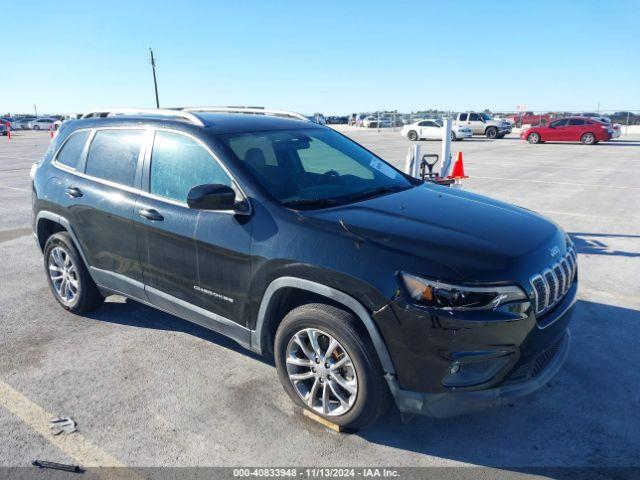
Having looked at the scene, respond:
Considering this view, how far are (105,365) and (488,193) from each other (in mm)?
9137

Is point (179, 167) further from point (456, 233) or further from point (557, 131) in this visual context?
point (557, 131)

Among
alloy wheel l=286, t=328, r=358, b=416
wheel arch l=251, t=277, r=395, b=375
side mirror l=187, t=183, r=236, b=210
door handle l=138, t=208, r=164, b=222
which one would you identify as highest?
side mirror l=187, t=183, r=236, b=210

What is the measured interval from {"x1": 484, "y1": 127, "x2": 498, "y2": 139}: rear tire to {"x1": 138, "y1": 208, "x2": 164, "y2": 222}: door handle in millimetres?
33171

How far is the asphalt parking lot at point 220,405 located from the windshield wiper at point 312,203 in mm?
1286

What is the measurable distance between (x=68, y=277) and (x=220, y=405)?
2301mm

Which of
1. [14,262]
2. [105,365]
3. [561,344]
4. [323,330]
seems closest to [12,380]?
[105,365]

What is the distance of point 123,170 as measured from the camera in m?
4.12

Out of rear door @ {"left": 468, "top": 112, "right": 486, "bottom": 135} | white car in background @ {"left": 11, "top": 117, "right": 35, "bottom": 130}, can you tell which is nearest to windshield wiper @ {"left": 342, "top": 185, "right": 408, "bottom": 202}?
rear door @ {"left": 468, "top": 112, "right": 486, "bottom": 135}

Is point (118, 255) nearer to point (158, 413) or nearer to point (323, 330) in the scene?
point (158, 413)

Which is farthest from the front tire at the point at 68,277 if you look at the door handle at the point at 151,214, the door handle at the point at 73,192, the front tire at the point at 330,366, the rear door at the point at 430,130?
the rear door at the point at 430,130

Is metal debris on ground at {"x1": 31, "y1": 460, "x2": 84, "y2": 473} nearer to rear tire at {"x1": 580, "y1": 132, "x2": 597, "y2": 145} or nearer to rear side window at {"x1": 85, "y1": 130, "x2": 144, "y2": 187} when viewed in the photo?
rear side window at {"x1": 85, "y1": 130, "x2": 144, "y2": 187}

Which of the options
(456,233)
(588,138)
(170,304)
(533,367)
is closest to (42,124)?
(588,138)

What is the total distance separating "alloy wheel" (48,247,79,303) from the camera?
4.70m

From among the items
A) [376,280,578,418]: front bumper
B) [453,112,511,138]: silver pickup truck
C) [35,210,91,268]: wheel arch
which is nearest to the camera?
[376,280,578,418]: front bumper
